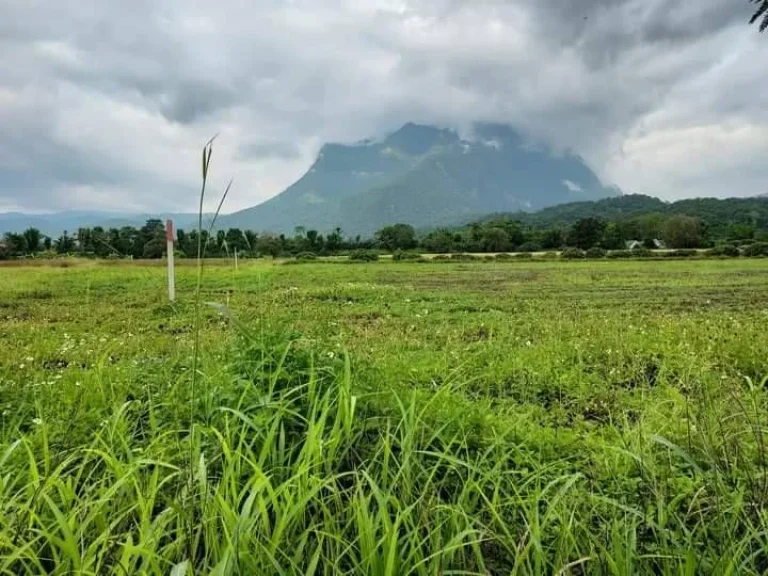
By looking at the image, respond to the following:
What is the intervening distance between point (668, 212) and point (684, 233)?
35.5 meters

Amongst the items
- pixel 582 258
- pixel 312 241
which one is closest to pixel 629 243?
pixel 582 258

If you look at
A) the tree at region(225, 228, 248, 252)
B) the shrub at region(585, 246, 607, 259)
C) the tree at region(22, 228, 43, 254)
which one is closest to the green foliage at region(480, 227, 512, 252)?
the shrub at region(585, 246, 607, 259)

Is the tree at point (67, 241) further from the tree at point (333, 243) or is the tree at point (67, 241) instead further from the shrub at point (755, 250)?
the tree at point (333, 243)

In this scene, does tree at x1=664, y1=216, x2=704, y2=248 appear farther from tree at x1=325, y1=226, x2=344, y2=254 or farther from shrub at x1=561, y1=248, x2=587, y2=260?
tree at x1=325, y1=226, x2=344, y2=254

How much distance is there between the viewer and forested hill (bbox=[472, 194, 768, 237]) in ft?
227

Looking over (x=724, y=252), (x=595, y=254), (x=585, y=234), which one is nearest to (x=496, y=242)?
(x=585, y=234)

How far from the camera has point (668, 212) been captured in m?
86.2

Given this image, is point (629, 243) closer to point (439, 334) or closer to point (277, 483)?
point (439, 334)

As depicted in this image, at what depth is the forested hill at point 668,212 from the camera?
2729 inches

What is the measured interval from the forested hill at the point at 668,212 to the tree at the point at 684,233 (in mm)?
5758

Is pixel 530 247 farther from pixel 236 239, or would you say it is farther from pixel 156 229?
pixel 236 239

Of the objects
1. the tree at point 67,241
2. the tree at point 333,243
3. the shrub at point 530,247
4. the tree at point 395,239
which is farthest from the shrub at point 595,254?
the tree at point 67,241

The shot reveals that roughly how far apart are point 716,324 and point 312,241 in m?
50.6

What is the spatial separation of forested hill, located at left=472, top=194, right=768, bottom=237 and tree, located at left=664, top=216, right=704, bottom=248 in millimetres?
5758
